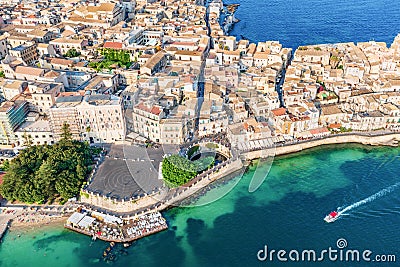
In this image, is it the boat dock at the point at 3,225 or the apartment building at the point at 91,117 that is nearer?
the boat dock at the point at 3,225

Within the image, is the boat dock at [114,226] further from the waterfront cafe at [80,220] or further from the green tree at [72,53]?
the green tree at [72,53]

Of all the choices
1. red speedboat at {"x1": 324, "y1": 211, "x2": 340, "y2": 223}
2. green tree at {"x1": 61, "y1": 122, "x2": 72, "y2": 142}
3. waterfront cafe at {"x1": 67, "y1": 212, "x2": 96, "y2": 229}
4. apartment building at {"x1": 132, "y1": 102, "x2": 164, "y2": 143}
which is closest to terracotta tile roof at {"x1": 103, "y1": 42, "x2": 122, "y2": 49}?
apartment building at {"x1": 132, "y1": 102, "x2": 164, "y2": 143}

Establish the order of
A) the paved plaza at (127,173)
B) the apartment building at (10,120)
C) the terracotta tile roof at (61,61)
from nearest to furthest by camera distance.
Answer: the paved plaza at (127,173) < the apartment building at (10,120) < the terracotta tile roof at (61,61)

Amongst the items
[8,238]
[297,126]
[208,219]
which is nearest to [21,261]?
[8,238]

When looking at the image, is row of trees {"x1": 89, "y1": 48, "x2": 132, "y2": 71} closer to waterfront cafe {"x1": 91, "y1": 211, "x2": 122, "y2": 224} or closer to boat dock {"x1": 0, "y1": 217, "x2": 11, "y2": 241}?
waterfront cafe {"x1": 91, "y1": 211, "x2": 122, "y2": 224}

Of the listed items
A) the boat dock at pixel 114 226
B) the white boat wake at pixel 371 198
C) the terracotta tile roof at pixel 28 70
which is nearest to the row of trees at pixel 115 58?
the terracotta tile roof at pixel 28 70

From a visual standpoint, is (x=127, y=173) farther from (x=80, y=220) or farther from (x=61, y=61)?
(x=61, y=61)
